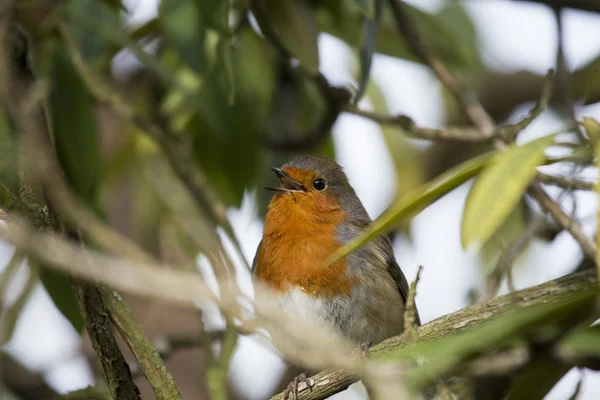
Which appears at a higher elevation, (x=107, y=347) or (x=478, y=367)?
(x=107, y=347)

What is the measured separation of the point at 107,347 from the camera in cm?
290

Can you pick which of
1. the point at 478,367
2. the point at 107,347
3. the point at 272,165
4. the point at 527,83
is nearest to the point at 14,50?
the point at 107,347

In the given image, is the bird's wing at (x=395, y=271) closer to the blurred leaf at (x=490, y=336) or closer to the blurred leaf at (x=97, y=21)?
the blurred leaf at (x=97, y=21)

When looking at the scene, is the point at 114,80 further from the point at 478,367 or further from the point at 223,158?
the point at 478,367

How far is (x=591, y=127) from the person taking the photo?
236 cm

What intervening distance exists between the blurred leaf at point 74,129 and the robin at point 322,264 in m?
0.97

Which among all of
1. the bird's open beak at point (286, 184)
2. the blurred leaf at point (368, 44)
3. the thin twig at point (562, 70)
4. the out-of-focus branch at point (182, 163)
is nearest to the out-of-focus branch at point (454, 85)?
the thin twig at point (562, 70)

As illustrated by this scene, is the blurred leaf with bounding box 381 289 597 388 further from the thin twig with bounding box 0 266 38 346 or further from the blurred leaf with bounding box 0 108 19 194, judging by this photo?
the thin twig with bounding box 0 266 38 346

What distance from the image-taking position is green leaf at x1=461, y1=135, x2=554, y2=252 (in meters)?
1.93

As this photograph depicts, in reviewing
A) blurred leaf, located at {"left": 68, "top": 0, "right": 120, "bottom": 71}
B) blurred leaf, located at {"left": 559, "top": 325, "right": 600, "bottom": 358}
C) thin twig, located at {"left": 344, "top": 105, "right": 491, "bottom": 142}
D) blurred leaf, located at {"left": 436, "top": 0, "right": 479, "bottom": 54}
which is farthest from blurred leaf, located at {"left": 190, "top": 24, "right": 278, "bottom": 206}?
blurred leaf, located at {"left": 559, "top": 325, "right": 600, "bottom": 358}

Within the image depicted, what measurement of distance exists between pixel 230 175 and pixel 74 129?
911mm

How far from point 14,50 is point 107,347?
1.28 m

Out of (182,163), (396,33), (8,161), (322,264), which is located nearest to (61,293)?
(8,161)

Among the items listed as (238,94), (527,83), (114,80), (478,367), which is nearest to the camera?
A: (478,367)
